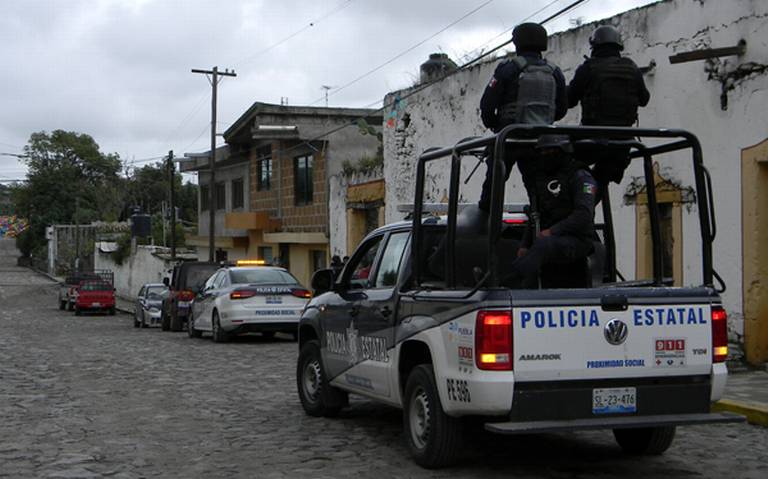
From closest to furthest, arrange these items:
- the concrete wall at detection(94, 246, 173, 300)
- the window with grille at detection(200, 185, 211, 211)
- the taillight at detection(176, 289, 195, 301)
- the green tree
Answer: the taillight at detection(176, 289, 195, 301), the window with grille at detection(200, 185, 211, 211), the concrete wall at detection(94, 246, 173, 300), the green tree

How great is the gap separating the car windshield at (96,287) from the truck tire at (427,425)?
1555 inches

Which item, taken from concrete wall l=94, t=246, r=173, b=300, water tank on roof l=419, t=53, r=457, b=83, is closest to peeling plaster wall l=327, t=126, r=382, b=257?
water tank on roof l=419, t=53, r=457, b=83

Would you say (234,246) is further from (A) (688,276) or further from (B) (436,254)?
(B) (436,254)

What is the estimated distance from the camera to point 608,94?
7922mm

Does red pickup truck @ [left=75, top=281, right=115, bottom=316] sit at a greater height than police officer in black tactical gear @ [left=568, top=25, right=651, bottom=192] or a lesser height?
lesser

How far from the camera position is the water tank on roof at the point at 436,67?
76.2 feet

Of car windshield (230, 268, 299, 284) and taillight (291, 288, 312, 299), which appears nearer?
taillight (291, 288, 312, 299)

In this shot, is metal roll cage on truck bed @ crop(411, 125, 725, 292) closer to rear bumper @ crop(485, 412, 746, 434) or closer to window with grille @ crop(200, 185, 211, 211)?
rear bumper @ crop(485, 412, 746, 434)

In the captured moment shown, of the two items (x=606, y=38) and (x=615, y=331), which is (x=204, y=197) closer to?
(x=606, y=38)

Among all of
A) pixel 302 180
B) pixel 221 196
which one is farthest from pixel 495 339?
pixel 221 196

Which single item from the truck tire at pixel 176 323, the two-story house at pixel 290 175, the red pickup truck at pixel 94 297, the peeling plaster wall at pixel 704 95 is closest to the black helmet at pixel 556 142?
the peeling plaster wall at pixel 704 95

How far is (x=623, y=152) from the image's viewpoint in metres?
7.79

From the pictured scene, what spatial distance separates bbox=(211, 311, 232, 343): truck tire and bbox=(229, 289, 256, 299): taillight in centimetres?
74

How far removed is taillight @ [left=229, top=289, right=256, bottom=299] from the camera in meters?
19.8
